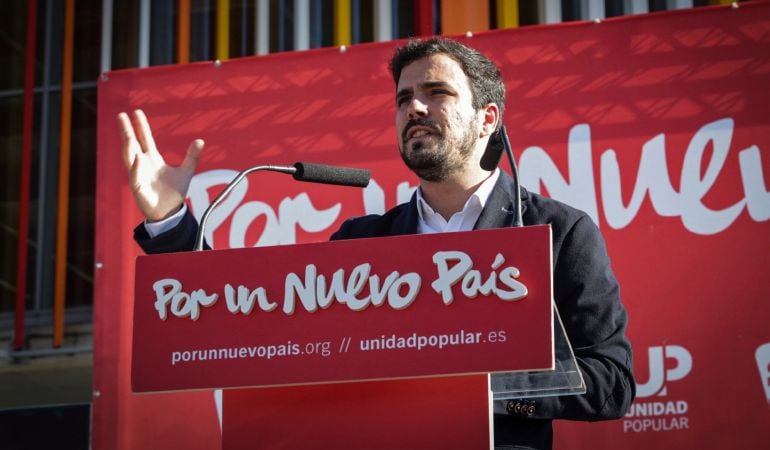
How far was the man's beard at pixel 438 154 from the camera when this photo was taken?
112 inches

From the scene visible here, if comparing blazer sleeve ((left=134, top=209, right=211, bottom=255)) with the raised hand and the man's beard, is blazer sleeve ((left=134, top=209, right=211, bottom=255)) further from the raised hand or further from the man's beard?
the man's beard

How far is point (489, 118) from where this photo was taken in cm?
307

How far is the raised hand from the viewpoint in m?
2.77

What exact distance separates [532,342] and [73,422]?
4869 mm

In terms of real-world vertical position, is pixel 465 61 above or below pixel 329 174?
above

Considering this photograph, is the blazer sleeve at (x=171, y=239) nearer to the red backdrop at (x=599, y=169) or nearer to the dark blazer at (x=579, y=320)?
the dark blazer at (x=579, y=320)

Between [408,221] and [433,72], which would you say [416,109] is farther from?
[408,221]

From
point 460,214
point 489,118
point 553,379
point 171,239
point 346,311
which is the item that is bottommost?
point 553,379

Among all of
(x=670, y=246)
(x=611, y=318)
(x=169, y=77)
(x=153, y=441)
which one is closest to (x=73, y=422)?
(x=153, y=441)

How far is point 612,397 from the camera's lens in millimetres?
2496

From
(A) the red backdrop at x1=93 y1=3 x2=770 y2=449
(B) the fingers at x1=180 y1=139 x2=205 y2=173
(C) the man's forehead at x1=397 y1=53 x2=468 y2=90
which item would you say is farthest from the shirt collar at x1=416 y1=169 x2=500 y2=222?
(A) the red backdrop at x1=93 y1=3 x2=770 y2=449

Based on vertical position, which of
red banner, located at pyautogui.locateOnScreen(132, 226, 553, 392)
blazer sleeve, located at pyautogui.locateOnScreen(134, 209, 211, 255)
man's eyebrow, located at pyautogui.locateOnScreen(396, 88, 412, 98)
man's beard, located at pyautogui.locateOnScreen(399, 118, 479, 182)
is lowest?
red banner, located at pyautogui.locateOnScreen(132, 226, 553, 392)

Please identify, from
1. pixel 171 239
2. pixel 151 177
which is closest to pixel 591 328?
pixel 171 239

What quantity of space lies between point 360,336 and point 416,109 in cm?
78
